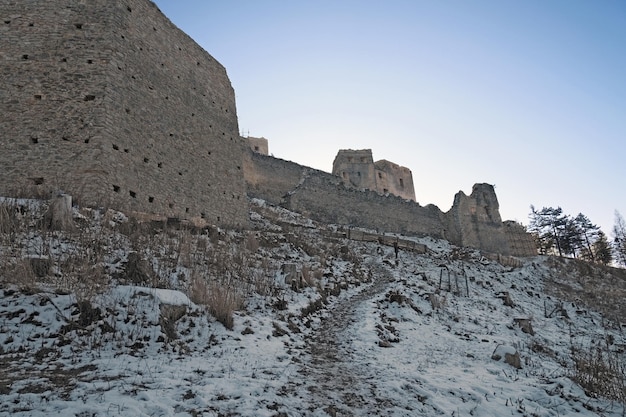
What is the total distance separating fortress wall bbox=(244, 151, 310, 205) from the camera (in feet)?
93.7

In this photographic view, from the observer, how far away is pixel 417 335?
799 cm

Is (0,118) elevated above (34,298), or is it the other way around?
(0,118)

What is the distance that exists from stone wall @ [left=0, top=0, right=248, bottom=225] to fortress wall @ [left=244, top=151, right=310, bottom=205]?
→ 40.4 ft

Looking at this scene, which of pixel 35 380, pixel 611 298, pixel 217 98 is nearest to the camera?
pixel 35 380

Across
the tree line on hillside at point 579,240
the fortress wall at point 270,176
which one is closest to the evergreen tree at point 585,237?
the tree line on hillside at point 579,240

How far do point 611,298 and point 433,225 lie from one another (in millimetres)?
14083

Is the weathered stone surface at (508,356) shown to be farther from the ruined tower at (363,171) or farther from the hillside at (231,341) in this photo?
the ruined tower at (363,171)

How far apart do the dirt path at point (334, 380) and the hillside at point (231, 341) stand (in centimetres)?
3

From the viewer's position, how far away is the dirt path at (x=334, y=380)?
4.08m

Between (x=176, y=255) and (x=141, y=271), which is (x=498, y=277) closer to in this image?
(x=176, y=255)

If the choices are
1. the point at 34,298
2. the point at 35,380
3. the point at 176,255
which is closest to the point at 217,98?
the point at 176,255

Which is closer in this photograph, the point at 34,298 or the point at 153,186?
the point at 34,298

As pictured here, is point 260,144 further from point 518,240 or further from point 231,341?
point 231,341

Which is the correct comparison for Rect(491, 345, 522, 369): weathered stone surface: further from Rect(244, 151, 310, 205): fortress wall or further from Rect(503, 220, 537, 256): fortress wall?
Rect(503, 220, 537, 256): fortress wall
